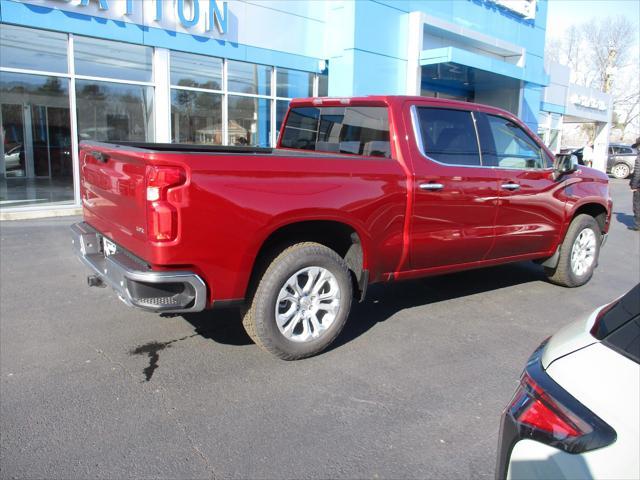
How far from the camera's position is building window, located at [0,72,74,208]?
10648mm

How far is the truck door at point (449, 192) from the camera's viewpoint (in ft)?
14.6

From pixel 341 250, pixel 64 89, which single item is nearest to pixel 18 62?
pixel 64 89

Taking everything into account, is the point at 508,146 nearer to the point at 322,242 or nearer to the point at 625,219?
the point at 322,242

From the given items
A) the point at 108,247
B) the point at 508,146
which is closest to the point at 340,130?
the point at 508,146

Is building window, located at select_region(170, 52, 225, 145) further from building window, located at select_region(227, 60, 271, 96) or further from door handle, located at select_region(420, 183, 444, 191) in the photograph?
door handle, located at select_region(420, 183, 444, 191)

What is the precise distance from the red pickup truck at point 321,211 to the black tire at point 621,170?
27.0 meters

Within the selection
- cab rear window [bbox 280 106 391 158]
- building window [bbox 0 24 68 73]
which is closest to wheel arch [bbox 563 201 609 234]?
cab rear window [bbox 280 106 391 158]

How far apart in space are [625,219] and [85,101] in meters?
12.6

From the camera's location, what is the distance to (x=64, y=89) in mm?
10922

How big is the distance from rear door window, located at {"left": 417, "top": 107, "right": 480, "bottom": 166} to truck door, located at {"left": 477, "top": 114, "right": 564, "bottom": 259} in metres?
0.16

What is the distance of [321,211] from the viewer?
382 cm

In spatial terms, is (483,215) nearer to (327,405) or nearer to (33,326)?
(327,405)

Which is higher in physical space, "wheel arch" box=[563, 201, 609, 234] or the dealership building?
the dealership building

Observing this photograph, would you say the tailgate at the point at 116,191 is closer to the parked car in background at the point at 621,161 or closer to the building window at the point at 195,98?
the building window at the point at 195,98
